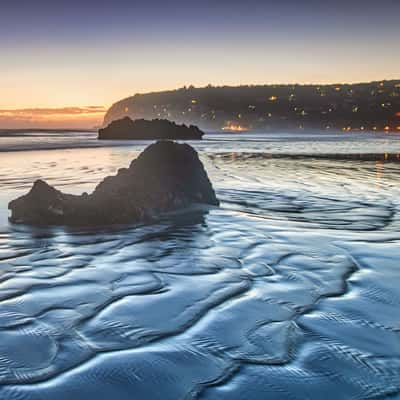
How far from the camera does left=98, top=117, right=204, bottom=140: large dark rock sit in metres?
58.1

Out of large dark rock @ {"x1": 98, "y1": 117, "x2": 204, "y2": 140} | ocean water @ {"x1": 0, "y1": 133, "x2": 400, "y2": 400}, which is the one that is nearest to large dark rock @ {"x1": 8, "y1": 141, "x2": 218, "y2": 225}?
ocean water @ {"x1": 0, "y1": 133, "x2": 400, "y2": 400}

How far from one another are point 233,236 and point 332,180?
30.4 ft

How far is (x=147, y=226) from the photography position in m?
7.40

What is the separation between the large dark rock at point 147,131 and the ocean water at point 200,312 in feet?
169

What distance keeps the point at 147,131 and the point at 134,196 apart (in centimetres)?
5358

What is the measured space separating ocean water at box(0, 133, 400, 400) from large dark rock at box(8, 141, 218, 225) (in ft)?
1.56

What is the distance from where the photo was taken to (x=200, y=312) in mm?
3713

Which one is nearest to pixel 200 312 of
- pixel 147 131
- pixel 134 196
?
pixel 134 196

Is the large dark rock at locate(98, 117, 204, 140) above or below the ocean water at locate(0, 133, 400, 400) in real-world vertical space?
above

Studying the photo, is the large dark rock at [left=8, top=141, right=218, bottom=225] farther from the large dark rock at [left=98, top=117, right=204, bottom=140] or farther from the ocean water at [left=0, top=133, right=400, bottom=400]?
the large dark rock at [left=98, top=117, right=204, bottom=140]

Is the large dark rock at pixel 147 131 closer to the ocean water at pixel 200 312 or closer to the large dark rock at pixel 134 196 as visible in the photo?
the large dark rock at pixel 134 196

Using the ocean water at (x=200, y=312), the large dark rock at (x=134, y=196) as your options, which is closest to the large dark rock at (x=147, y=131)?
the large dark rock at (x=134, y=196)

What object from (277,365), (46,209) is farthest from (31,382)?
(46,209)

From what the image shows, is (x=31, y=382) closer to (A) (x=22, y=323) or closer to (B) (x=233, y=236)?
(A) (x=22, y=323)
